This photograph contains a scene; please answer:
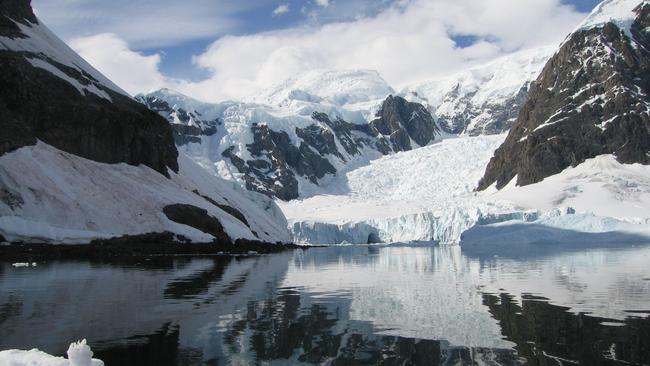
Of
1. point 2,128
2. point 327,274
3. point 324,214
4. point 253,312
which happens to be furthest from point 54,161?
point 324,214

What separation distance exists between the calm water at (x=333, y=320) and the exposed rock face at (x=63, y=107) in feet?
133

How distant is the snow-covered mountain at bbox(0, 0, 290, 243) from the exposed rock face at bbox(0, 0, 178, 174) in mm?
140

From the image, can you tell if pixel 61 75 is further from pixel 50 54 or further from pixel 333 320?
pixel 333 320

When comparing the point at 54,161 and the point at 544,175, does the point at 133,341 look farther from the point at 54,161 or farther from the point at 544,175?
the point at 544,175

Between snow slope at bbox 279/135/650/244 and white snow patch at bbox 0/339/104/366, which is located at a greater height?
snow slope at bbox 279/135/650/244

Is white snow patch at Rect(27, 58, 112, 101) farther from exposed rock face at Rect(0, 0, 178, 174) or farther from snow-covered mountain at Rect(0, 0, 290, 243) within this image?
snow-covered mountain at Rect(0, 0, 290, 243)

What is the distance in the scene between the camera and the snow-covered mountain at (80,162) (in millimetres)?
56438

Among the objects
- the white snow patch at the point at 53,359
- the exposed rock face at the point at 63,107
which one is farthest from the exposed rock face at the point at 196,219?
the white snow patch at the point at 53,359

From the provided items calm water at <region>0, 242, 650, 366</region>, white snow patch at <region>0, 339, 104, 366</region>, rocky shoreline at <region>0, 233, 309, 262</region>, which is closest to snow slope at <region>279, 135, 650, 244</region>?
rocky shoreline at <region>0, 233, 309, 262</region>

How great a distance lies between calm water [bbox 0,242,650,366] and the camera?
46.5ft

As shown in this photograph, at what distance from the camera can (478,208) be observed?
412 ft

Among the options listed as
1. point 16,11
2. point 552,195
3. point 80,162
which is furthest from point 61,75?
point 552,195

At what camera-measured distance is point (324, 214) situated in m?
168

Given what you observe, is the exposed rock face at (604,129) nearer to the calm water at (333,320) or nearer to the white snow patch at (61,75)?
the white snow patch at (61,75)
